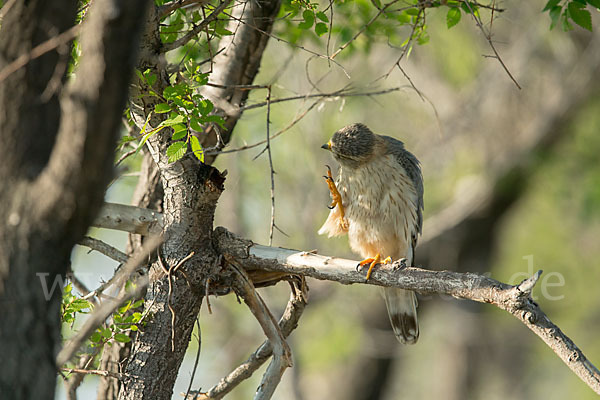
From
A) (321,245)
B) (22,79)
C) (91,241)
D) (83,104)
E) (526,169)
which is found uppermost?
(526,169)

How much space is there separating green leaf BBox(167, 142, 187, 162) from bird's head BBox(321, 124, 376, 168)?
5.95 ft

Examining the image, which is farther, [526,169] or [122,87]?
[526,169]

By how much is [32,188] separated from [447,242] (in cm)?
919

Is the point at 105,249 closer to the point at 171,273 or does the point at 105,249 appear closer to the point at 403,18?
the point at 171,273

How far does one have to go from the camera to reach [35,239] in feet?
5.56

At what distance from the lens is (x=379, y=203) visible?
14.3 feet

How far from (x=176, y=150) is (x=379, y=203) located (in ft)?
6.36

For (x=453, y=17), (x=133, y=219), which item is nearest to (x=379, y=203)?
(x=453, y=17)

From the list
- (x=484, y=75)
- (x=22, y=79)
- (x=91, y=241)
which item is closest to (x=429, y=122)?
(x=484, y=75)

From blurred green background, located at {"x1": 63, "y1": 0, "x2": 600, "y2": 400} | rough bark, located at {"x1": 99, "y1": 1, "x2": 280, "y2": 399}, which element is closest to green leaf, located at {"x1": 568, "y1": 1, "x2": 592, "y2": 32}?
rough bark, located at {"x1": 99, "y1": 1, "x2": 280, "y2": 399}

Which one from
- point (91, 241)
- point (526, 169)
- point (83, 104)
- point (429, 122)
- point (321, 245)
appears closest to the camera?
point (83, 104)

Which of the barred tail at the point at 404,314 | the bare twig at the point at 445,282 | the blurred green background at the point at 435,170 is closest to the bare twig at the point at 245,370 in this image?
the bare twig at the point at 445,282

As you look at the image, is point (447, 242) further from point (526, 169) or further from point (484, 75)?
point (484, 75)

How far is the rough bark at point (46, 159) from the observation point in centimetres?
160
